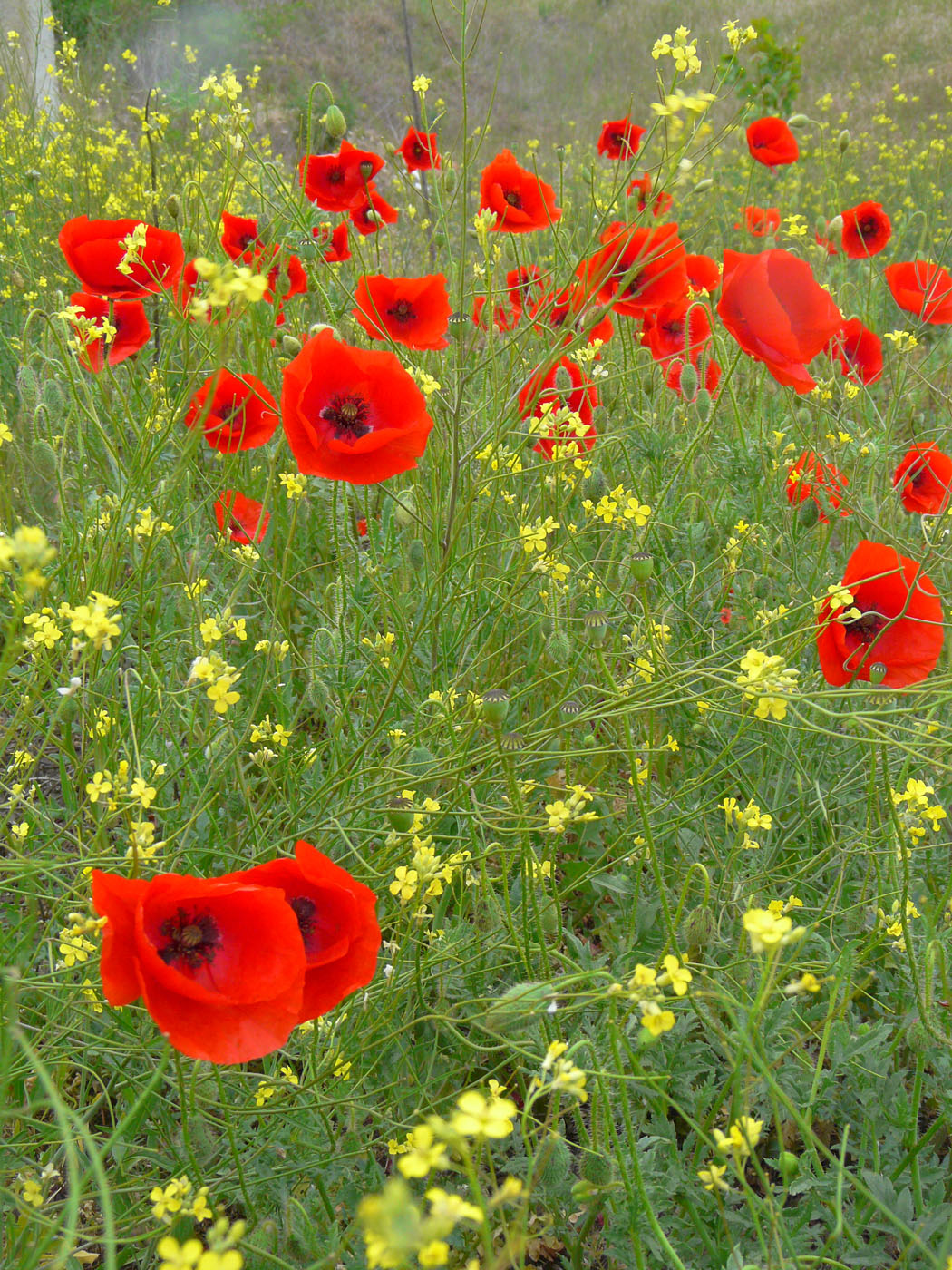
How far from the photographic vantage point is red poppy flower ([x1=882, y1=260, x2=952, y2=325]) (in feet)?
7.87

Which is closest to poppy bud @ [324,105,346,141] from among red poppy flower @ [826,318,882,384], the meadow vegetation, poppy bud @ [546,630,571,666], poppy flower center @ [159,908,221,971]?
the meadow vegetation

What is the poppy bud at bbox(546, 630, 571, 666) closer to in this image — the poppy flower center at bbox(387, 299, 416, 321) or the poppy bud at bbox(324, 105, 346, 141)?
the poppy flower center at bbox(387, 299, 416, 321)

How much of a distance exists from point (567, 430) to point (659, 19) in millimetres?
14807

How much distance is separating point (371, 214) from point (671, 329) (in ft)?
2.88

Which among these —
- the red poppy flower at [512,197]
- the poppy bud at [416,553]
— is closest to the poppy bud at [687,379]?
the red poppy flower at [512,197]

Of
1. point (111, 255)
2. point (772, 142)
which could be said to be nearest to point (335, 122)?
point (111, 255)

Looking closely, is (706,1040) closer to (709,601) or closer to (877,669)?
(877,669)

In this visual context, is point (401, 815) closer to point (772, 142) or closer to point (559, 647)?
point (559, 647)

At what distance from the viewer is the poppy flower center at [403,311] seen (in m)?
2.06

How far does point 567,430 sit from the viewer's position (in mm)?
2201

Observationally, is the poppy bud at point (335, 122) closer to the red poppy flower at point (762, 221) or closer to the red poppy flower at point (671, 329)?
the red poppy flower at point (671, 329)

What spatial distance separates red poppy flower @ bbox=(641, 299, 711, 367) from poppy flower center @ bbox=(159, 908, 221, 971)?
1.68 metres

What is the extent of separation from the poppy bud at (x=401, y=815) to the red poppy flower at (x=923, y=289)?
1.79m

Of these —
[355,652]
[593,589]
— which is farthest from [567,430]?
[355,652]
